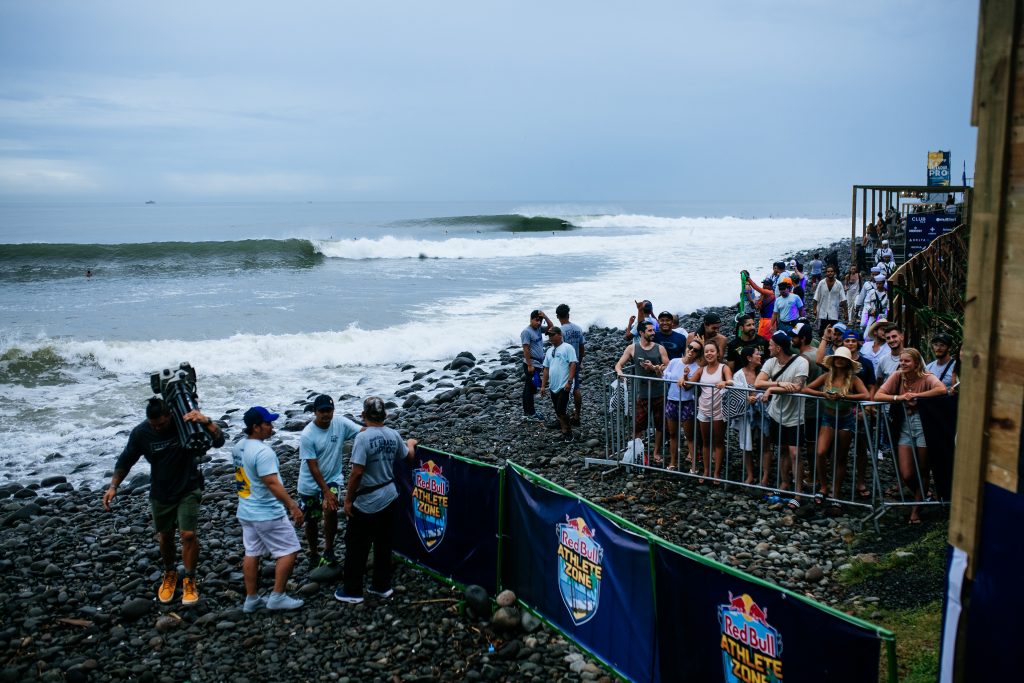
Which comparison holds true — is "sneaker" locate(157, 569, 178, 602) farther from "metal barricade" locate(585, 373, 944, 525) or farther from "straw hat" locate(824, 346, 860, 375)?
"straw hat" locate(824, 346, 860, 375)

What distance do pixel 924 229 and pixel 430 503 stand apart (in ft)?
61.6

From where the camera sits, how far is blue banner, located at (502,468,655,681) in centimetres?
511

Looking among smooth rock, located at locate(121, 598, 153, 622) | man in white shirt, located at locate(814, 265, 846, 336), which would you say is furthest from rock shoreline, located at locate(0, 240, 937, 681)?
man in white shirt, located at locate(814, 265, 846, 336)

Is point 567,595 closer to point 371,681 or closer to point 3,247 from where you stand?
point 371,681

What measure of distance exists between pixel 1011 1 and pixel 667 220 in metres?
121

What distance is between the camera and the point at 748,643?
13.9ft

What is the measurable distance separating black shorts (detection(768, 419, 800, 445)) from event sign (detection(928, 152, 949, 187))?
33341mm

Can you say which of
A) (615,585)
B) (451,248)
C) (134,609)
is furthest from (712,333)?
(451,248)

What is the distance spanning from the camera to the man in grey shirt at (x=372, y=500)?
22.2 ft

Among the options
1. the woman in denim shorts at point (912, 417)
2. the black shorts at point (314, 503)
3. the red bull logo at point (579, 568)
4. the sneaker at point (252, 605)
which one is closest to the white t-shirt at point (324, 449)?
the black shorts at point (314, 503)

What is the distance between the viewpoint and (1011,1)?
11.2ft

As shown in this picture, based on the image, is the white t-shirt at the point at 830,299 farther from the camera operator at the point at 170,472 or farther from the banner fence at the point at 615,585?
the camera operator at the point at 170,472

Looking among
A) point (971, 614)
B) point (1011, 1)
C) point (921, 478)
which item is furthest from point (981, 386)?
point (921, 478)

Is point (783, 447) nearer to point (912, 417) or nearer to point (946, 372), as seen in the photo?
point (912, 417)
